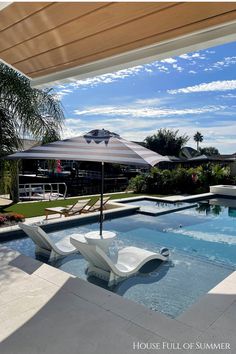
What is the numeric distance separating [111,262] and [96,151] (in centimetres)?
192

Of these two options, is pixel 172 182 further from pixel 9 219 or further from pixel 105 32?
pixel 105 32

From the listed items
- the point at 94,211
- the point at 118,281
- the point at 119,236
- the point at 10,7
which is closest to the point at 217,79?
the point at 94,211

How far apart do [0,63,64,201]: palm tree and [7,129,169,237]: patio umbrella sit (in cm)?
334

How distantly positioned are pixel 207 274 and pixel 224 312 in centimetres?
212

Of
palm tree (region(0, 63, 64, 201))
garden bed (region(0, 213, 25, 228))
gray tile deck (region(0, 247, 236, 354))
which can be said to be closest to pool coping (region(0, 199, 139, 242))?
garden bed (region(0, 213, 25, 228))

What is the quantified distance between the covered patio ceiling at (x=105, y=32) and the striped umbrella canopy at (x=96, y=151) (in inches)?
52.0

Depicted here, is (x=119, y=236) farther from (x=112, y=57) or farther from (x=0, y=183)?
(x=112, y=57)

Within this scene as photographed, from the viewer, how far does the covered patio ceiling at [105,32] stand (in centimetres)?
294

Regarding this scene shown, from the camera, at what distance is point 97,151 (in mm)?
5168

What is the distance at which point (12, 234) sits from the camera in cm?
801

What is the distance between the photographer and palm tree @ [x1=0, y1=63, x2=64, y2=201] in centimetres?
847

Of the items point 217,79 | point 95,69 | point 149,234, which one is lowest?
point 149,234

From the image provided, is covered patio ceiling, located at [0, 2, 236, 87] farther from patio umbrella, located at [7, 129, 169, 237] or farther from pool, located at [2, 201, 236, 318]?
pool, located at [2, 201, 236, 318]

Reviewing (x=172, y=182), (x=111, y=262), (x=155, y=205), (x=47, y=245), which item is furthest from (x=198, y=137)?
(x=111, y=262)
